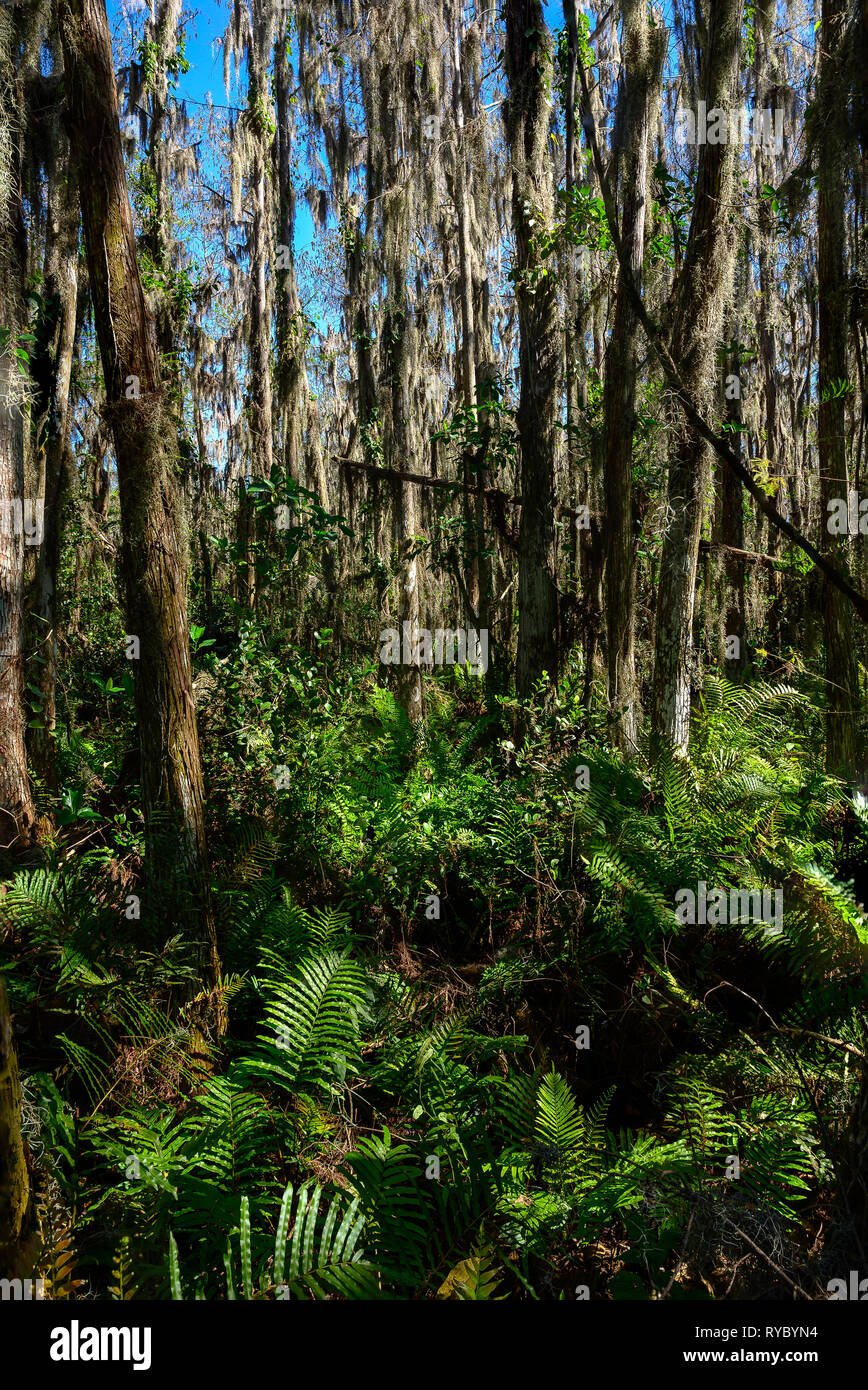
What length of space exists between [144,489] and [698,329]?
12.8 feet

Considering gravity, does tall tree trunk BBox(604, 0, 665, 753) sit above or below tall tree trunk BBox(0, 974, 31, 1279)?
above

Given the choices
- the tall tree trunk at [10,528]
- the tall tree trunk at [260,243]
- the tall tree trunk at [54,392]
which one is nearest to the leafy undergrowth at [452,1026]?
the tall tree trunk at [10,528]

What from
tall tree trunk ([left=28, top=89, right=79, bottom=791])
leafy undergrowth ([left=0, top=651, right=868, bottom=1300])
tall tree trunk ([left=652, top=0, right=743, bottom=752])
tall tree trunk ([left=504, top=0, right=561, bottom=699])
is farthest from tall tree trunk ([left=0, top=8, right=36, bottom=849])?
tall tree trunk ([left=652, top=0, right=743, bottom=752])

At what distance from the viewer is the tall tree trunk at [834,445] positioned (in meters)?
5.07

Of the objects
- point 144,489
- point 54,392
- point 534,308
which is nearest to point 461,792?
point 144,489

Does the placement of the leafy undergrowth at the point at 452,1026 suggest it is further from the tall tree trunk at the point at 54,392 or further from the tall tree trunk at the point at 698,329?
the tall tree trunk at the point at 54,392

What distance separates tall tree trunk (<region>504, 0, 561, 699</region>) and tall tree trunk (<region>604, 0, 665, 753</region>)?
497 millimetres

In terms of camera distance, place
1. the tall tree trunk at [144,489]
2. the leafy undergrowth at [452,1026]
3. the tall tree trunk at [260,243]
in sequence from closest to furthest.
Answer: the leafy undergrowth at [452,1026]
the tall tree trunk at [144,489]
the tall tree trunk at [260,243]

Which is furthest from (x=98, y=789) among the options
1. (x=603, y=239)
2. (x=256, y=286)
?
(x=256, y=286)

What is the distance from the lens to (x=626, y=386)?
236 inches

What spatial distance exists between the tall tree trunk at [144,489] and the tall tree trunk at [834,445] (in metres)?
4.04

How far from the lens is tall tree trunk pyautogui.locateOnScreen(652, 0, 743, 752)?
526cm

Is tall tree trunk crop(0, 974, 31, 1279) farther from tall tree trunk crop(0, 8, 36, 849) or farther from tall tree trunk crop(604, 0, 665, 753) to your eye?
tall tree trunk crop(604, 0, 665, 753)

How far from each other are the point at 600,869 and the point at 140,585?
262cm
